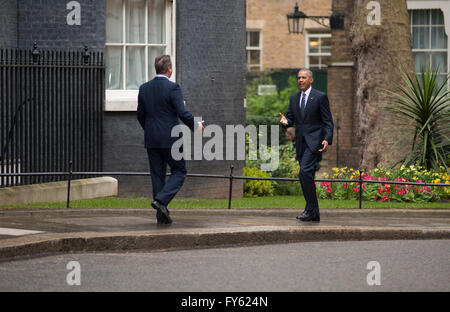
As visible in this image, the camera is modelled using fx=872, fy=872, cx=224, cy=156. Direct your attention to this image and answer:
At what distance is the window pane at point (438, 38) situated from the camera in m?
24.1

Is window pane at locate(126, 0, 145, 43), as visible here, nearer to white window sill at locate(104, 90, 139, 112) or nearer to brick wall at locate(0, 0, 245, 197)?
brick wall at locate(0, 0, 245, 197)

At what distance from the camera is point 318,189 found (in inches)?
660

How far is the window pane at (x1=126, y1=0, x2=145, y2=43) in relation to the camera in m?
16.1

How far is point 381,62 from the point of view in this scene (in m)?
17.6

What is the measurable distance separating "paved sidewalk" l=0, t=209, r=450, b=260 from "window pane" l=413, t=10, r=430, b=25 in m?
12.6

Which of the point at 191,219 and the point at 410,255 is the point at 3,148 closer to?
the point at 191,219

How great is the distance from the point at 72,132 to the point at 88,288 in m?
8.29

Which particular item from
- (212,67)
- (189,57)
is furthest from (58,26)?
(212,67)

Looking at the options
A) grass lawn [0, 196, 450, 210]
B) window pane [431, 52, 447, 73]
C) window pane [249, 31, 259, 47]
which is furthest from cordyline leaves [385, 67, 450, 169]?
window pane [249, 31, 259, 47]

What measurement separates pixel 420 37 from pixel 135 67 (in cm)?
1091

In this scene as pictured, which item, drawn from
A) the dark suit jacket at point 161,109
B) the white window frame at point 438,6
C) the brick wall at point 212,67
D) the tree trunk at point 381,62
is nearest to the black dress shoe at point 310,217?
the dark suit jacket at point 161,109

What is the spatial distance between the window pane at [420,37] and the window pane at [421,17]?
0.17 meters

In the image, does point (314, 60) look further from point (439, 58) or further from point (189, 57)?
point (189, 57)

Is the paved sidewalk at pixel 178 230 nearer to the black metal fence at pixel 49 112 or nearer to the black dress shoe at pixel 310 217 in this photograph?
the black dress shoe at pixel 310 217
